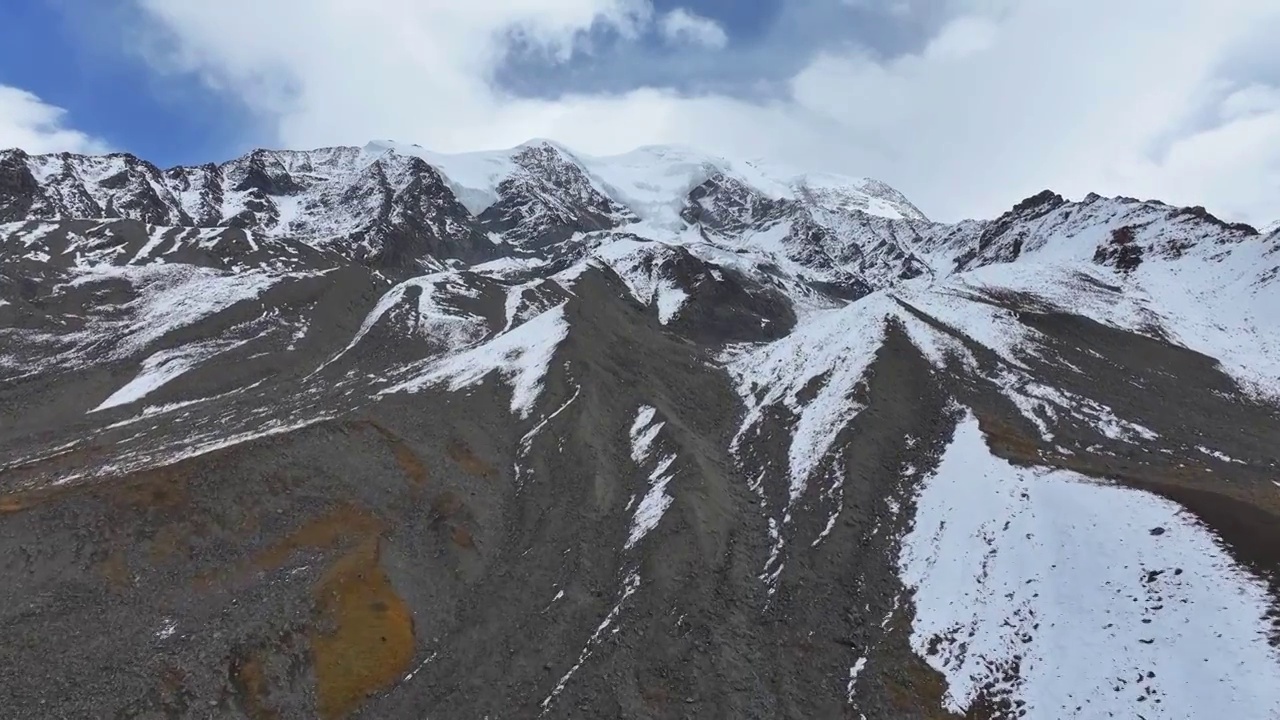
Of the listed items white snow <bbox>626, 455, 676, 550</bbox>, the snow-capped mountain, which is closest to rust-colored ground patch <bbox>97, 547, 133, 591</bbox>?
the snow-capped mountain

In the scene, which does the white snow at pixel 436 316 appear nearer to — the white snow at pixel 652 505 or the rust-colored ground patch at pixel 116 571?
the rust-colored ground patch at pixel 116 571

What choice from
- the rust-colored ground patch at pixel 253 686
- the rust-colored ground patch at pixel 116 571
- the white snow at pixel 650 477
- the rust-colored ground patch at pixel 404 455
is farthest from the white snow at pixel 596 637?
the rust-colored ground patch at pixel 116 571

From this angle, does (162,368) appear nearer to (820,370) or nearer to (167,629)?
(167,629)

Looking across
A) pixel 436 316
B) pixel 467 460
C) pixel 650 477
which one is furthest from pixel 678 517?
pixel 436 316

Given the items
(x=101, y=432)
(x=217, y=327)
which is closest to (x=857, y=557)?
(x=101, y=432)

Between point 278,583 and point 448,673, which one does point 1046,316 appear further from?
point 278,583

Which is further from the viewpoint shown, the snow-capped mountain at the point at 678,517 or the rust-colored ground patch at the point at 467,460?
the rust-colored ground patch at the point at 467,460
